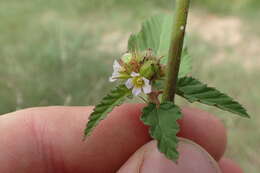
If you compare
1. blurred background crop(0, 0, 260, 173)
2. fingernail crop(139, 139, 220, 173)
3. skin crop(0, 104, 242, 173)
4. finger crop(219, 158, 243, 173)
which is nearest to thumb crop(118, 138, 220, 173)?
fingernail crop(139, 139, 220, 173)

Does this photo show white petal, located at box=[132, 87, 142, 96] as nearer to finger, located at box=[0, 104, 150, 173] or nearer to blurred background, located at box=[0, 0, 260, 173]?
finger, located at box=[0, 104, 150, 173]

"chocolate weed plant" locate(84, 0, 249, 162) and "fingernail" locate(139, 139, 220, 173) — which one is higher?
"chocolate weed plant" locate(84, 0, 249, 162)

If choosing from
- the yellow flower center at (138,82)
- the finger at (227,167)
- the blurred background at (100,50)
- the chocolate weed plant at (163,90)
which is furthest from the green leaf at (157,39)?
the blurred background at (100,50)

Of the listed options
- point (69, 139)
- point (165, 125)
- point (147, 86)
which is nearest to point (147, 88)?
point (147, 86)

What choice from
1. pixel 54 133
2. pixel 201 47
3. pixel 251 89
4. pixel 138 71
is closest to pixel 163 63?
pixel 138 71

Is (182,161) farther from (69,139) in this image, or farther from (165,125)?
(69,139)

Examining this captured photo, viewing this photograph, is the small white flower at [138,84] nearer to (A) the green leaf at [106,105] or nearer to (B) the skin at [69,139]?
(A) the green leaf at [106,105]

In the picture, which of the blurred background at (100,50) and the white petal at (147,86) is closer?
the white petal at (147,86)
